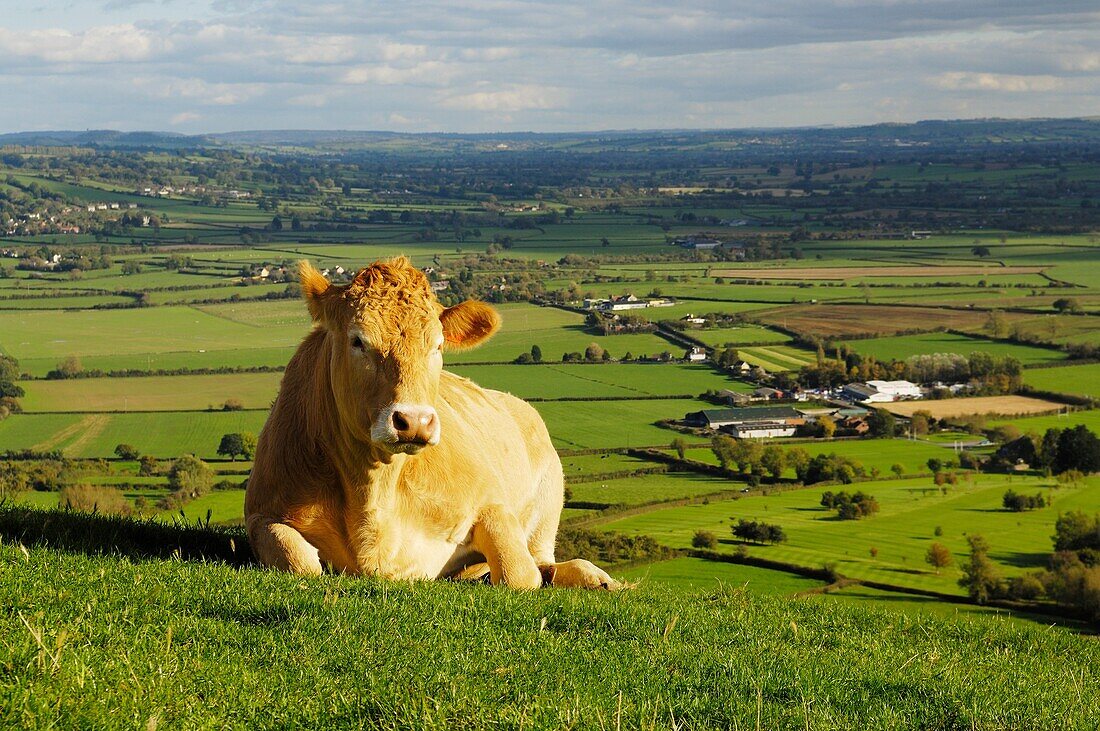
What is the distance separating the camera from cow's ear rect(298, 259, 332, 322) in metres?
7.77

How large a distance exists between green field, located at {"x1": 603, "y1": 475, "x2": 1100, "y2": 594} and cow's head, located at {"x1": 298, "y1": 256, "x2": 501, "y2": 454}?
85.3 ft

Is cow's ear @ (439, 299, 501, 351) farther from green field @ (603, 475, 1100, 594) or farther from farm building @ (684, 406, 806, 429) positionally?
farm building @ (684, 406, 806, 429)

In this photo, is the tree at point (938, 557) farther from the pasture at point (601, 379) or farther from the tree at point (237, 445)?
the pasture at point (601, 379)

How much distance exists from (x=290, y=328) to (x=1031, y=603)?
56303 millimetres

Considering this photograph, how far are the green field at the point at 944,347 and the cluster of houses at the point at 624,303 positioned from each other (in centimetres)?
1805

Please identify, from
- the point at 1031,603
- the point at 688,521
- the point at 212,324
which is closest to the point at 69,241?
the point at 212,324

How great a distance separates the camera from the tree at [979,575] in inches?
1256

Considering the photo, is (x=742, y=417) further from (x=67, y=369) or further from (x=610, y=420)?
(x=67, y=369)

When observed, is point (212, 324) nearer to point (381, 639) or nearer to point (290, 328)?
point (290, 328)

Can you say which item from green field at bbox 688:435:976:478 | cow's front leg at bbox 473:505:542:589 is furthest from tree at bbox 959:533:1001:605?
cow's front leg at bbox 473:505:542:589

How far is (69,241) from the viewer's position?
12781 centimetres

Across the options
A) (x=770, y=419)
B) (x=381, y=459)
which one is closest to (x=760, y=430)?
(x=770, y=419)

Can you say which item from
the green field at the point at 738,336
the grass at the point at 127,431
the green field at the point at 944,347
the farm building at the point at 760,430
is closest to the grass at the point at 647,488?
the farm building at the point at 760,430

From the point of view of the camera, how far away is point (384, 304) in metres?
7.29
